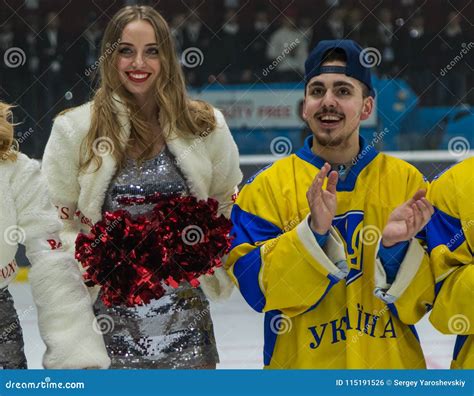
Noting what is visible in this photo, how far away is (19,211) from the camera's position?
6.59 ft

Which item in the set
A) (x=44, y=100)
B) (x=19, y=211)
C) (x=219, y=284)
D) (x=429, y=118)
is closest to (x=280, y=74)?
(x=429, y=118)

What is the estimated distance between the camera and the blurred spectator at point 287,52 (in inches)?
192

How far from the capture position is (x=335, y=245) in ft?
6.59

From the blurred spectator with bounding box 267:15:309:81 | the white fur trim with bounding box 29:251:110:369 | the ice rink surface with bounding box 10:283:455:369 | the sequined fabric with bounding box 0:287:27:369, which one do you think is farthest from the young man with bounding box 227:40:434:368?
the blurred spectator with bounding box 267:15:309:81

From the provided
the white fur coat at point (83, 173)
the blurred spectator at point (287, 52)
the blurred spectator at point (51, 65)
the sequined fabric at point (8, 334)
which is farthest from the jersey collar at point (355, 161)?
the blurred spectator at point (287, 52)

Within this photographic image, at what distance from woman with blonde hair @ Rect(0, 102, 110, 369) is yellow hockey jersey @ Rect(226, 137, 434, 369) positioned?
0.36 metres

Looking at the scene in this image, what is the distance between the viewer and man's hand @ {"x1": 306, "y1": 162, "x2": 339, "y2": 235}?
193cm

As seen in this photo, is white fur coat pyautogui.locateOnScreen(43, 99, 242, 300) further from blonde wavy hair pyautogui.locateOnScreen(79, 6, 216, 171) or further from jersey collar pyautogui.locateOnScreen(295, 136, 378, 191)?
jersey collar pyautogui.locateOnScreen(295, 136, 378, 191)

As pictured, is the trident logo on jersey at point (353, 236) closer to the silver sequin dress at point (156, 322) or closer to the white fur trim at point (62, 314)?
the silver sequin dress at point (156, 322)

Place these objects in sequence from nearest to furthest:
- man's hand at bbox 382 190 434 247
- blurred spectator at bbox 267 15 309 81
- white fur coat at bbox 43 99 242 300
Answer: man's hand at bbox 382 190 434 247 → white fur coat at bbox 43 99 242 300 → blurred spectator at bbox 267 15 309 81

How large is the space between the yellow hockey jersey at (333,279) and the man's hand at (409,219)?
0.11 metres

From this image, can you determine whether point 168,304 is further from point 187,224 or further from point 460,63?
point 460,63

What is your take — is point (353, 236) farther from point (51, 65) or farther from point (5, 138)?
point (51, 65)

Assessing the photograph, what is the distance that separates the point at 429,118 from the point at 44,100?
204 centimetres
